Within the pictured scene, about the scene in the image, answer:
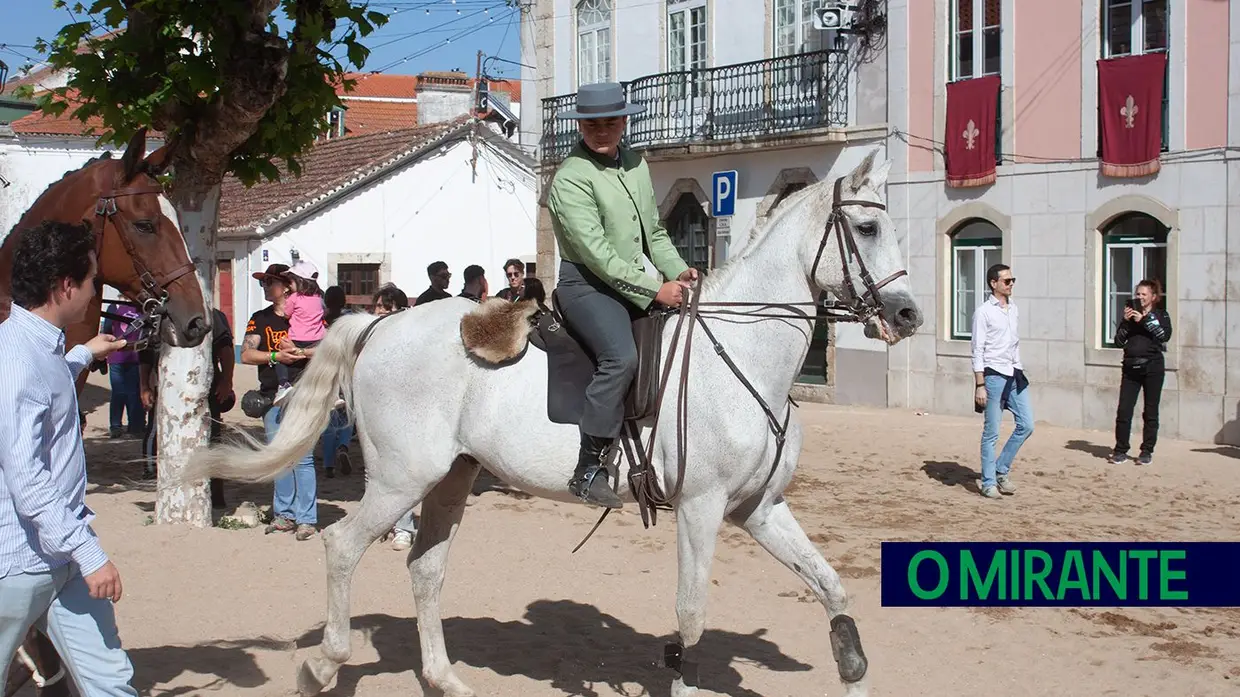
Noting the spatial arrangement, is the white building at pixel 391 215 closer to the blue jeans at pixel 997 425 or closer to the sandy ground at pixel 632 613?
the sandy ground at pixel 632 613

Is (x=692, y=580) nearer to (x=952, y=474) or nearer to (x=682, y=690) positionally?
(x=682, y=690)

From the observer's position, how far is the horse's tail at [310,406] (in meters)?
6.33

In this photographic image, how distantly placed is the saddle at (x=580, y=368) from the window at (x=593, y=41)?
63.8ft

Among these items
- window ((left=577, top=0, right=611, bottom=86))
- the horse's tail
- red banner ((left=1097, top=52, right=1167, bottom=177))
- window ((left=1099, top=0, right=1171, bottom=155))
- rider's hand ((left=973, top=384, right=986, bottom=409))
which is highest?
window ((left=577, top=0, right=611, bottom=86))

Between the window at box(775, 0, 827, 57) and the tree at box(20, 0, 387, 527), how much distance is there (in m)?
13.1

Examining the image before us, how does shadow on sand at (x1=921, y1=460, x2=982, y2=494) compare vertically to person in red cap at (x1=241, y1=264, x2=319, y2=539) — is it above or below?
below

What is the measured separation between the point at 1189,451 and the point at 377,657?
10991 millimetres

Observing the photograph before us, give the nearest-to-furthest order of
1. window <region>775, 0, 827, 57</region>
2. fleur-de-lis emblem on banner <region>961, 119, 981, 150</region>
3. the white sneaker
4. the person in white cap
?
the white sneaker
the person in white cap
fleur-de-lis emblem on banner <region>961, 119, 981, 150</region>
window <region>775, 0, 827, 57</region>

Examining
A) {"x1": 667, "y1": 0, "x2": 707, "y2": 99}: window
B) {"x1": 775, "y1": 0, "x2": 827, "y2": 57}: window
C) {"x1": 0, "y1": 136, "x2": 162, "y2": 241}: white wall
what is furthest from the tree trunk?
{"x1": 0, "y1": 136, "x2": 162, "y2": 241}: white wall

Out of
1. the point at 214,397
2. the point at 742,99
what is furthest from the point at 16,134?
the point at 214,397

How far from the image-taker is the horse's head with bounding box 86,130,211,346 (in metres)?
5.82

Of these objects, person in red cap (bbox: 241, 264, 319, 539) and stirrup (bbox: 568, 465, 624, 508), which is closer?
stirrup (bbox: 568, 465, 624, 508)

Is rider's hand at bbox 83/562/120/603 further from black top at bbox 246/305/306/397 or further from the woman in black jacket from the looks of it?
the woman in black jacket

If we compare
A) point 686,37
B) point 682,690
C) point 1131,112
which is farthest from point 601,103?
point 686,37
